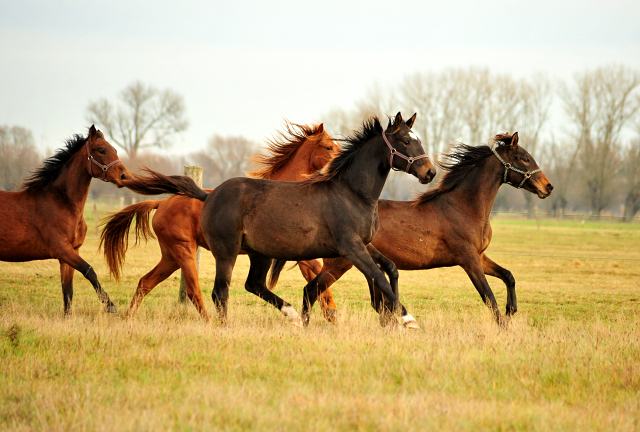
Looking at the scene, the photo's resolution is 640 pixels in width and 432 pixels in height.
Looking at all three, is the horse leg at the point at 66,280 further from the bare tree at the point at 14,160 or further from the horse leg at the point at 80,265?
the bare tree at the point at 14,160

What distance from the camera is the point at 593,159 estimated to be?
153ft

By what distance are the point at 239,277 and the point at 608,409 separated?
854 cm

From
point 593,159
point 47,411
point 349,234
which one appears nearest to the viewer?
point 47,411

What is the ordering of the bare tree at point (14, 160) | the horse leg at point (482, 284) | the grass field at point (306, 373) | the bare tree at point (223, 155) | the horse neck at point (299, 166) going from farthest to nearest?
the bare tree at point (223, 155), the bare tree at point (14, 160), the horse neck at point (299, 166), the horse leg at point (482, 284), the grass field at point (306, 373)

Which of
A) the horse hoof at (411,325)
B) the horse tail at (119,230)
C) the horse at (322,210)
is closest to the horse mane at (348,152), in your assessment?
the horse at (322,210)

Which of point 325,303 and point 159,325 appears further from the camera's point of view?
point 325,303

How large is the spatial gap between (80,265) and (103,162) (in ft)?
4.03

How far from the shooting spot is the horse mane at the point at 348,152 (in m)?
5.79

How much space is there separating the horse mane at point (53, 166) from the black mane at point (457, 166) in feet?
12.8

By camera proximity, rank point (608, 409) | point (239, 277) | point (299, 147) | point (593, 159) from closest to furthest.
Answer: point (608, 409) → point (299, 147) → point (239, 277) → point (593, 159)

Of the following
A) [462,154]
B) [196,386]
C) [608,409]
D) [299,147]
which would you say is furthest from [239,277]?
[608,409]

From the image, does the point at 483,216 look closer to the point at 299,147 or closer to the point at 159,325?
the point at 299,147

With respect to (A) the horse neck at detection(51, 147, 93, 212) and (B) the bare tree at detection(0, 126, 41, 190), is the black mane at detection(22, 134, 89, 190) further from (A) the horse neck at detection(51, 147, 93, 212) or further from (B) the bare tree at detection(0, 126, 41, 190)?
(B) the bare tree at detection(0, 126, 41, 190)

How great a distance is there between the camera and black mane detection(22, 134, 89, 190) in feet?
22.1
